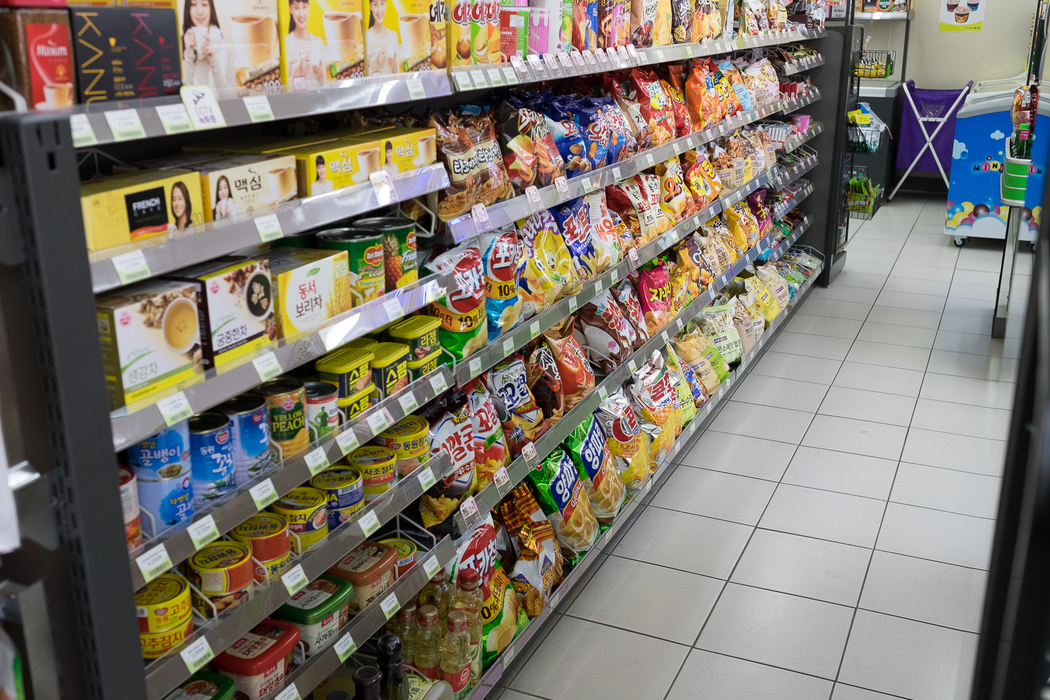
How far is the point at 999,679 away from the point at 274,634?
1.45 m

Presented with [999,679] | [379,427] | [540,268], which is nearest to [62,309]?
[379,427]

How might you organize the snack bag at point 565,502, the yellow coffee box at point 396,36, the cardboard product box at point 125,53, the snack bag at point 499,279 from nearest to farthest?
the cardboard product box at point 125,53 → the yellow coffee box at point 396,36 → the snack bag at point 499,279 → the snack bag at point 565,502

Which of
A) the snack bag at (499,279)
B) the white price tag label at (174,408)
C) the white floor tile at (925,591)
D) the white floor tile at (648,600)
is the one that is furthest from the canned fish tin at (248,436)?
the white floor tile at (925,591)

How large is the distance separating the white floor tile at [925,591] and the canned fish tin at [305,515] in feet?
6.47

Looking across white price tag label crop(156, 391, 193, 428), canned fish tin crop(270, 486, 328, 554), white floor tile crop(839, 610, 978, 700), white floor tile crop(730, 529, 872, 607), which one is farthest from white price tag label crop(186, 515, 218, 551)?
white floor tile crop(730, 529, 872, 607)

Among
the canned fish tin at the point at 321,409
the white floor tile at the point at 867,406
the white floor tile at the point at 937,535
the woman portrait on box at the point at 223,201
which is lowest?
the white floor tile at the point at 937,535

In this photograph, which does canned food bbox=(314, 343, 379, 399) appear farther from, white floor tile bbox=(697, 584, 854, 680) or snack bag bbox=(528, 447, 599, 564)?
white floor tile bbox=(697, 584, 854, 680)

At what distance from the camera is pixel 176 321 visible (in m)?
1.55

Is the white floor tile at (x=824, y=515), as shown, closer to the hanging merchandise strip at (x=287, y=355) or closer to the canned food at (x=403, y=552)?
the canned food at (x=403, y=552)

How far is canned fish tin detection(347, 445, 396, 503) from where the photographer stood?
220cm

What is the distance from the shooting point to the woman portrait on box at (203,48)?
4.87 ft

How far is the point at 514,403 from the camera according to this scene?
2.81 meters

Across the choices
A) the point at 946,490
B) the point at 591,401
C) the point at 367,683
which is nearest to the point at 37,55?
the point at 367,683

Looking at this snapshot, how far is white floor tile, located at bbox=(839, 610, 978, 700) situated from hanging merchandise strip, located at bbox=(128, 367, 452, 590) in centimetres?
145
